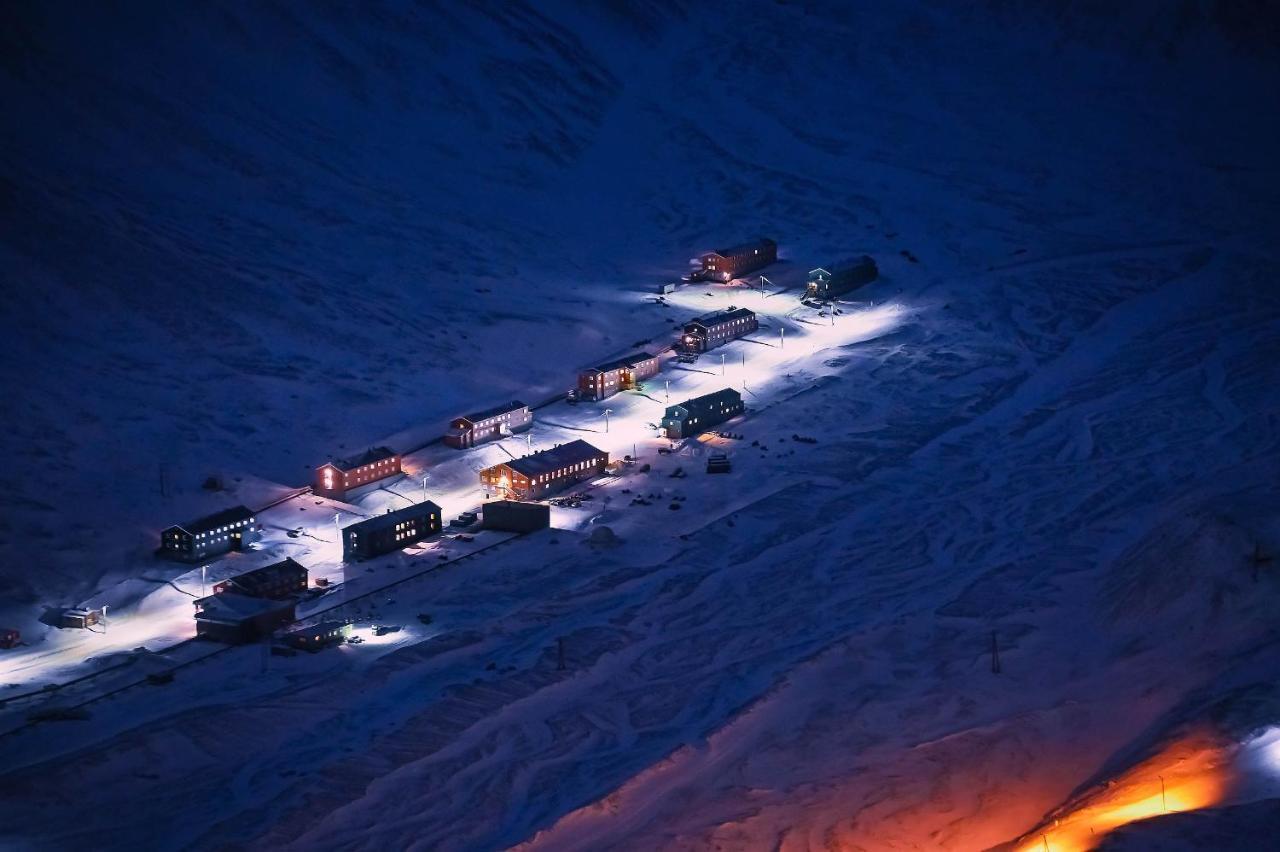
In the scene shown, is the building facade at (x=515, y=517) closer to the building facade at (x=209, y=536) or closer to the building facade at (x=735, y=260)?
the building facade at (x=209, y=536)

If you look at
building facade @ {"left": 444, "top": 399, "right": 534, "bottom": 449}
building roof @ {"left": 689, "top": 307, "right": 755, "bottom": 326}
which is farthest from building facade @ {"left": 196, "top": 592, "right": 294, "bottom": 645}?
building roof @ {"left": 689, "top": 307, "right": 755, "bottom": 326}

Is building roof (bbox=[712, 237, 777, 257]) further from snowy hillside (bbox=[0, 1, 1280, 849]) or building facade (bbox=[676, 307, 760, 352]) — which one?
building facade (bbox=[676, 307, 760, 352])

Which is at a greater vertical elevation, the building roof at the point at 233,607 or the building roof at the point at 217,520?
the building roof at the point at 217,520

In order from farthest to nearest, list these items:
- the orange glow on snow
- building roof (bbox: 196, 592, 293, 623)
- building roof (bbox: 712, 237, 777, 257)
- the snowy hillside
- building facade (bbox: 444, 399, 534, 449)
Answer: building roof (bbox: 712, 237, 777, 257) → building facade (bbox: 444, 399, 534, 449) → building roof (bbox: 196, 592, 293, 623) → the snowy hillside → the orange glow on snow

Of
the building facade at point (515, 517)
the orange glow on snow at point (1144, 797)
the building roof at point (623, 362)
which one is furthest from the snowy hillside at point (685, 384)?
the building roof at point (623, 362)

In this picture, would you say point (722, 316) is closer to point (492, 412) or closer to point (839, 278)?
point (839, 278)

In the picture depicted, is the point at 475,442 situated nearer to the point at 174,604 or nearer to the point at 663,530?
the point at 663,530

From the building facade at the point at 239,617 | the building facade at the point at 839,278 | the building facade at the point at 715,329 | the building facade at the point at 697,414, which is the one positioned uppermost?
the building facade at the point at 839,278
